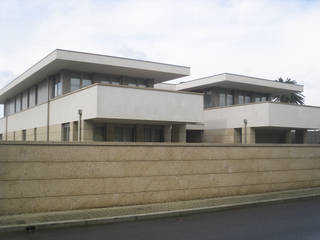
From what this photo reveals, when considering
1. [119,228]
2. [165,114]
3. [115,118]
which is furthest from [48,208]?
[165,114]

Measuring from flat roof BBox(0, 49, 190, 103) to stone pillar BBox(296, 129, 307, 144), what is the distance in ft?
35.9

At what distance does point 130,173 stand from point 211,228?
3730 millimetres

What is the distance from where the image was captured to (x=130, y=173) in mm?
12812

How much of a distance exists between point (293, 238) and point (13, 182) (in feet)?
24.6

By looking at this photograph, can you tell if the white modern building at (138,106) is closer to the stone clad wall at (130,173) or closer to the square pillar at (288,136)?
the square pillar at (288,136)

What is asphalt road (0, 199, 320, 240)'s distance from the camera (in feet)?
29.9

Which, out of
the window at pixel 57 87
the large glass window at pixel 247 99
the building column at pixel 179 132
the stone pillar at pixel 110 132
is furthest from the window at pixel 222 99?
the window at pixel 57 87

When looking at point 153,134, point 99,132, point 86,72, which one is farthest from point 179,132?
point 86,72

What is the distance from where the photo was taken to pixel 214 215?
12.0 m

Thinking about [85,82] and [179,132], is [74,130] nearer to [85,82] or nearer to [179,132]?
[85,82]

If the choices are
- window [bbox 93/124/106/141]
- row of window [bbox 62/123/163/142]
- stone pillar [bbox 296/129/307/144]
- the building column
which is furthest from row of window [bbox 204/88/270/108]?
window [bbox 93/124/106/141]

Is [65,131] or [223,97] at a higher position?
[223,97]

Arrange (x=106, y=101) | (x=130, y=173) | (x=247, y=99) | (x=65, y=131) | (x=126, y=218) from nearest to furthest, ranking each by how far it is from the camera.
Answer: (x=126, y=218) < (x=130, y=173) < (x=106, y=101) < (x=65, y=131) < (x=247, y=99)

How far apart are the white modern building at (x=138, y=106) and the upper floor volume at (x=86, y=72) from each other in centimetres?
6
